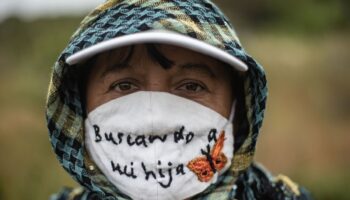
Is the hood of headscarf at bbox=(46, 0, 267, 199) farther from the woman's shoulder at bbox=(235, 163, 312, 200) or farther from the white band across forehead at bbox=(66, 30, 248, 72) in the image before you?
the woman's shoulder at bbox=(235, 163, 312, 200)

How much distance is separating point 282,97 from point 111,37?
6828 mm

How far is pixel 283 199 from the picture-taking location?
219 centimetres

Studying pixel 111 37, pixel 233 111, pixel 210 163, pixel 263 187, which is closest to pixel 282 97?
pixel 263 187

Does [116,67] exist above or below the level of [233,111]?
above

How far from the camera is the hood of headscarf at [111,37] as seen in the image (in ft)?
5.95

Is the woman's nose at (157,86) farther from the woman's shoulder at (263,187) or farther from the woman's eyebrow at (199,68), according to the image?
the woman's shoulder at (263,187)

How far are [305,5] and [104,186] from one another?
36.3ft

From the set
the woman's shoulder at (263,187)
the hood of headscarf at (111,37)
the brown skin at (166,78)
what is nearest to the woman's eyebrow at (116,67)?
the brown skin at (166,78)

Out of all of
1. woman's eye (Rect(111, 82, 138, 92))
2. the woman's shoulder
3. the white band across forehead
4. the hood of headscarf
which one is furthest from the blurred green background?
the white band across forehead

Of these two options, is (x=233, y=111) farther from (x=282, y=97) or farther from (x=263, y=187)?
(x=282, y=97)

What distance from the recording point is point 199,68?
1875 millimetres

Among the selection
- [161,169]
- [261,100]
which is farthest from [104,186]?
[261,100]

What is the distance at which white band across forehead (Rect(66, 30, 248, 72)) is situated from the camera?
1.71m

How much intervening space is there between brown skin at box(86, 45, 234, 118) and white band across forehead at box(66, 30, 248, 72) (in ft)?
0.35
